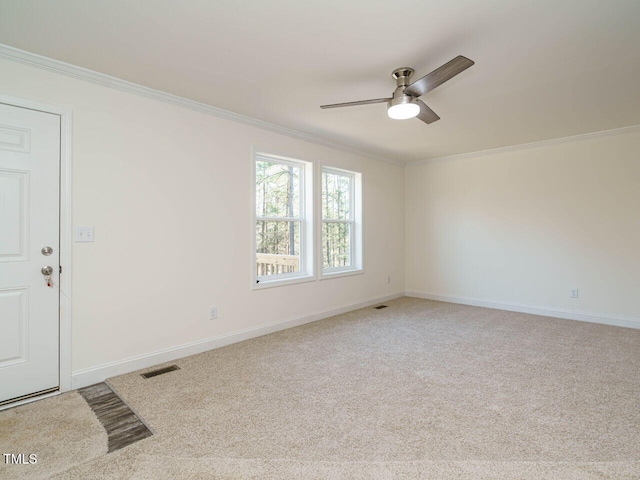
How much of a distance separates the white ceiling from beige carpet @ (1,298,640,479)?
7.84ft

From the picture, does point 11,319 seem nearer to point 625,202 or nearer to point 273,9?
point 273,9

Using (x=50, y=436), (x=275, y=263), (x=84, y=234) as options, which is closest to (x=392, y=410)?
(x=50, y=436)

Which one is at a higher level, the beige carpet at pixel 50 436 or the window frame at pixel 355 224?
the window frame at pixel 355 224

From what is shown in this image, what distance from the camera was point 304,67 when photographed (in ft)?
8.51

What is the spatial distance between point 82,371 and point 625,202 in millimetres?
5923

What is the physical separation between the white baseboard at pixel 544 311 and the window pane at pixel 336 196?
2127mm

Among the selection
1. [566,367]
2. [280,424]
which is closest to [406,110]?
[280,424]

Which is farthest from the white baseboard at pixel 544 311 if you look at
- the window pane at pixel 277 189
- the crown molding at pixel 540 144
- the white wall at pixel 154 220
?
the window pane at pixel 277 189

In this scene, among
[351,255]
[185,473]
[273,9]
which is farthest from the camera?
[351,255]

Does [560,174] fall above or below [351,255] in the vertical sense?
above

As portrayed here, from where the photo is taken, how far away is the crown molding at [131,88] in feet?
7.72

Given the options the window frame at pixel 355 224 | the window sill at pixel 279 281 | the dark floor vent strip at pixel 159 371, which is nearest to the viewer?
the dark floor vent strip at pixel 159 371

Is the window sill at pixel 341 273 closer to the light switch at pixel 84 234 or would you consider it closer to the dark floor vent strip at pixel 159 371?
the dark floor vent strip at pixel 159 371

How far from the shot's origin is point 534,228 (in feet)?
15.9
